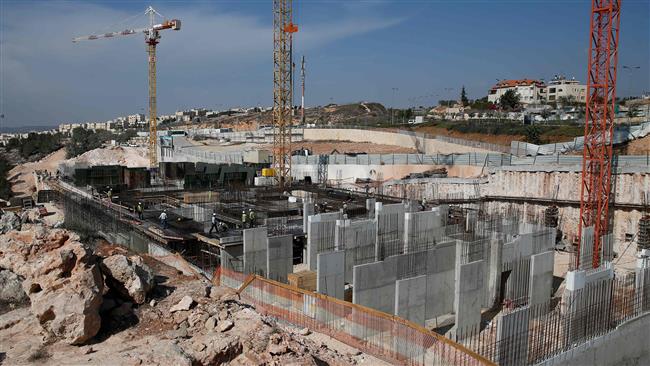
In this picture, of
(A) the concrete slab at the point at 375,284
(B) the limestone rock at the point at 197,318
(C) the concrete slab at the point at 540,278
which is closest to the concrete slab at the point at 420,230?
(C) the concrete slab at the point at 540,278

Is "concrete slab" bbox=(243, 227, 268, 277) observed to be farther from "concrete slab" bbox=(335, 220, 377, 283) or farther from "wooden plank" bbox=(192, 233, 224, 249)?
"concrete slab" bbox=(335, 220, 377, 283)

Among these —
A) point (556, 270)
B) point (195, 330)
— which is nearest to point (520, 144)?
point (556, 270)

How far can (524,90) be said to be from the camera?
305 ft

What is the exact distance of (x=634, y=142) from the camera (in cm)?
2600

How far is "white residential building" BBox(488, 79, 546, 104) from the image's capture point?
298ft

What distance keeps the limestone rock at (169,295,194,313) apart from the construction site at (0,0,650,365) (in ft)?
4.39

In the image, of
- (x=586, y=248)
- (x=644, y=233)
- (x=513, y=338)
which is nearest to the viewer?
(x=513, y=338)

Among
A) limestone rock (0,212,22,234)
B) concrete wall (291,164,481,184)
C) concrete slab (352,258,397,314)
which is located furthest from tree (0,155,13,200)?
concrete slab (352,258,397,314)

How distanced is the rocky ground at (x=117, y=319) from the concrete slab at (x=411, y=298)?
107 inches

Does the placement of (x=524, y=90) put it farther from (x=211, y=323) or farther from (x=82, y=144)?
(x=211, y=323)

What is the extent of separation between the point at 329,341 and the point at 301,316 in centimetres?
118

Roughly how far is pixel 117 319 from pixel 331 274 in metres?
5.71

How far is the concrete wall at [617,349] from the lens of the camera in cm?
1041

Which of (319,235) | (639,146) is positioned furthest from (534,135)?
(319,235)
